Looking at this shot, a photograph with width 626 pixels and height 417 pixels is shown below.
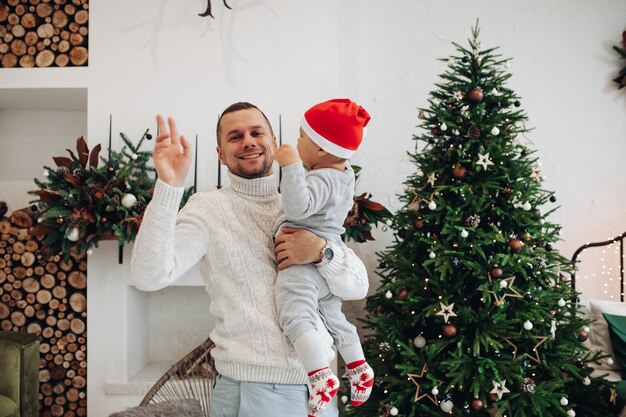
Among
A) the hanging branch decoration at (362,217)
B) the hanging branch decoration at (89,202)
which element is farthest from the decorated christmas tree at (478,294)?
the hanging branch decoration at (89,202)

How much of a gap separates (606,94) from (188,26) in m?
2.47

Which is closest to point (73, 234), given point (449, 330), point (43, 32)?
point (43, 32)

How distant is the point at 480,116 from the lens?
220cm

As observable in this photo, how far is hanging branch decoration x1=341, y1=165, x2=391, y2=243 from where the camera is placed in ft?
8.18

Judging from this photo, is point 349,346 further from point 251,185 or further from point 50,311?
point 50,311

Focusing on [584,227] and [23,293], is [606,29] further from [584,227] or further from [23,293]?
[23,293]

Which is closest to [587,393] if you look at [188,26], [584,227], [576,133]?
[584,227]

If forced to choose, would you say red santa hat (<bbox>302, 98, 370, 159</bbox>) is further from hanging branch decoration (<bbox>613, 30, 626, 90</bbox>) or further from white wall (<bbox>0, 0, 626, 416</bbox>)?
hanging branch decoration (<bbox>613, 30, 626, 90</bbox>)

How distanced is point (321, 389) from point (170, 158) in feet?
2.04

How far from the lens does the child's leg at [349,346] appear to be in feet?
4.46

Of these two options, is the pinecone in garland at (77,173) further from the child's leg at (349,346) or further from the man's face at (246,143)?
the child's leg at (349,346)

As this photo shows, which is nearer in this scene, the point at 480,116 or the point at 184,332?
the point at 480,116

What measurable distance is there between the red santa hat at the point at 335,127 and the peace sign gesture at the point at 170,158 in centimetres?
41

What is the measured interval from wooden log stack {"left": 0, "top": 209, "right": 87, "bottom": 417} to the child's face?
1840 mm
